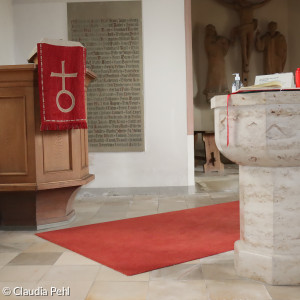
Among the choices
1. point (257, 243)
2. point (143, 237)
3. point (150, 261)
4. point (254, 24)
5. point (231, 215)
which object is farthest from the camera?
point (254, 24)

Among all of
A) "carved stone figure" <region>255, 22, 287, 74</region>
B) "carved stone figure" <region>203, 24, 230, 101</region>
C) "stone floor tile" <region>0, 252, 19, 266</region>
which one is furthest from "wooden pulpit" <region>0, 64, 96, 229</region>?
"carved stone figure" <region>255, 22, 287, 74</region>

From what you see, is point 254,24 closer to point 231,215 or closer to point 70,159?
point 231,215

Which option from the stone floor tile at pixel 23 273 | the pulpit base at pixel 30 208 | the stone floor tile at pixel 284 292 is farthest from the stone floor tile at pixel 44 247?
the stone floor tile at pixel 284 292

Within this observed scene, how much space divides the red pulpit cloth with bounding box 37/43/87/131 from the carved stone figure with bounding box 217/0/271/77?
16.0 ft

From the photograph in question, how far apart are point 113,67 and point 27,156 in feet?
6.36

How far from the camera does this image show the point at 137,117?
15.6ft

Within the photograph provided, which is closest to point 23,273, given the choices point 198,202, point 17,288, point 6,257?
point 17,288

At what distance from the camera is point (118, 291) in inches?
78.1

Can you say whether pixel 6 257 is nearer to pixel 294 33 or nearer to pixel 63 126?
pixel 63 126

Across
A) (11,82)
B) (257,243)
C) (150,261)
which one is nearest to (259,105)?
(257,243)

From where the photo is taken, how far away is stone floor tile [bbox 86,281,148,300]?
1.92 metres

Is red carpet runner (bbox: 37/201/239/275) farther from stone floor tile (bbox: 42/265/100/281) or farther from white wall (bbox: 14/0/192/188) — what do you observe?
white wall (bbox: 14/0/192/188)

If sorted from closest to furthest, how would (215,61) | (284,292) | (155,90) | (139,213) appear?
(284,292) < (139,213) < (155,90) < (215,61)

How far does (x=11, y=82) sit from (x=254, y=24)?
17.8ft
